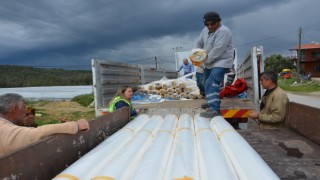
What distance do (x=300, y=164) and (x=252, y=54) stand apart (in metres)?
3.02

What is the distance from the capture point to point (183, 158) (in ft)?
7.06

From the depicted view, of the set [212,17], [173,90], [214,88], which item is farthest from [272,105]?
[173,90]

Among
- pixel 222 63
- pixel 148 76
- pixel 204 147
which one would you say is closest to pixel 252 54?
pixel 222 63

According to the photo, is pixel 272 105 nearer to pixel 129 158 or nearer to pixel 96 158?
pixel 129 158

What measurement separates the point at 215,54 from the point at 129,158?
2.91 m

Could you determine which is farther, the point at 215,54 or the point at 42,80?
the point at 42,80

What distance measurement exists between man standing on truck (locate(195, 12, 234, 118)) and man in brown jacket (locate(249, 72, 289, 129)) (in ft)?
2.42

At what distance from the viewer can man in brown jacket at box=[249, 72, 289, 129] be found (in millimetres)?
3648

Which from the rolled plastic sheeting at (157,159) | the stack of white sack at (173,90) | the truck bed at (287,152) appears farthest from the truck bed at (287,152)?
the stack of white sack at (173,90)

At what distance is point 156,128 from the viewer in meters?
3.33

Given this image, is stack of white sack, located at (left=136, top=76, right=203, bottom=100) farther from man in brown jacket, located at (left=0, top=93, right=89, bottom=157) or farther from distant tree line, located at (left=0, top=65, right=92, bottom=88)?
distant tree line, located at (left=0, top=65, right=92, bottom=88)

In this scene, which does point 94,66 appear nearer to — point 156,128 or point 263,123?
point 156,128

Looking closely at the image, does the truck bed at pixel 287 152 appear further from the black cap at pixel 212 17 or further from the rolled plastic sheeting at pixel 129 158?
the black cap at pixel 212 17

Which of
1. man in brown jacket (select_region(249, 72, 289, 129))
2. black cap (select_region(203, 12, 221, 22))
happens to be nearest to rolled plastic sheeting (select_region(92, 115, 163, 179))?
man in brown jacket (select_region(249, 72, 289, 129))
